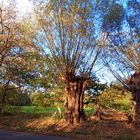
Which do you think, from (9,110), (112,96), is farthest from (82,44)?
(9,110)

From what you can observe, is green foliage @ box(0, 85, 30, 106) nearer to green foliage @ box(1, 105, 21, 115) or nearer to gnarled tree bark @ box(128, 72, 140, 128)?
green foliage @ box(1, 105, 21, 115)

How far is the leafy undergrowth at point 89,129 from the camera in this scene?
19625 mm

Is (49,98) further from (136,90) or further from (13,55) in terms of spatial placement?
(136,90)

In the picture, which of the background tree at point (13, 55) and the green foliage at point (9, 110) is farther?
the green foliage at point (9, 110)

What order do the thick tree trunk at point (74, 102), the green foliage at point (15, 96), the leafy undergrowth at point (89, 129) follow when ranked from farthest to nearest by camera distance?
the green foliage at point (15, 96) < the thick tree trunk at point (74, 102) < the leafy undergrowth at point (89, 129)

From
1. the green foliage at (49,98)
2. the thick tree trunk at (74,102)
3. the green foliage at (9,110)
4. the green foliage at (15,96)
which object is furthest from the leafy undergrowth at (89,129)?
the green foliage at (9,110)

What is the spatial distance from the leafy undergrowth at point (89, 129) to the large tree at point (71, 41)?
3.58 ft

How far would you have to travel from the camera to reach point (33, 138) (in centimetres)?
1777

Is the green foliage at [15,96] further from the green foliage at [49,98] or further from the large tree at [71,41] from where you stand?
the large tree at [71,41]

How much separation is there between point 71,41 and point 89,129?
5.26 meters

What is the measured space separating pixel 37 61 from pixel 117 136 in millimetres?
10918

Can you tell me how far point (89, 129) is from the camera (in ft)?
71.7

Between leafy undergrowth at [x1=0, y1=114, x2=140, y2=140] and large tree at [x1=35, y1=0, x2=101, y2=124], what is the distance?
1090 mm

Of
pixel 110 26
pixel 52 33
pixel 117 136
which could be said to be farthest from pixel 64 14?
pixel 117 136
